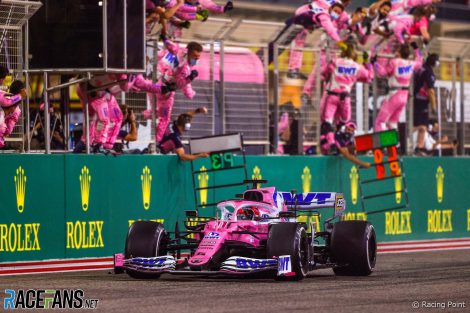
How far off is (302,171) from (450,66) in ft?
16.2

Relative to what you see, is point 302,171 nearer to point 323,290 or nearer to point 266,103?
point 266,103

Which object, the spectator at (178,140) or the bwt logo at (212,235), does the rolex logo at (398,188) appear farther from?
the bwt logo at (212,235)

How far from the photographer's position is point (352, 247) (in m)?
15.6

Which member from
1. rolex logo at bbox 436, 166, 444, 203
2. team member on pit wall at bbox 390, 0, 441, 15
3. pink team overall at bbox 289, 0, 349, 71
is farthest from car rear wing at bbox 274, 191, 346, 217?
rolex logo at bbox 436, 166, 444, 203

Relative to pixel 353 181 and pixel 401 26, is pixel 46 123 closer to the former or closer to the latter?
pixel 353 181

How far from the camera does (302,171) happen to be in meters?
22.4

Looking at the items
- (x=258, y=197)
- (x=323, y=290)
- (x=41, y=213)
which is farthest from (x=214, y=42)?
(x=323, y=290)

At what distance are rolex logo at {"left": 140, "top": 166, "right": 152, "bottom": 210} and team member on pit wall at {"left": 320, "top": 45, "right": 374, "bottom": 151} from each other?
4.33 m

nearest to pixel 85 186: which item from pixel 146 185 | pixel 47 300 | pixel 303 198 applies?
pixel 146 185

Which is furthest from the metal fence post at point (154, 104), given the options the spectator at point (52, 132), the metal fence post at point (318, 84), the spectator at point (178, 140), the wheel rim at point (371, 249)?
the wheel rim at point (371, 249)

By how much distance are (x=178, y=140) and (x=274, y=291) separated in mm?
7410

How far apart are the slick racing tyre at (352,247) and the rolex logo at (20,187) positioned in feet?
15.3

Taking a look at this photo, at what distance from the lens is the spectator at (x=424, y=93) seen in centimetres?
2470

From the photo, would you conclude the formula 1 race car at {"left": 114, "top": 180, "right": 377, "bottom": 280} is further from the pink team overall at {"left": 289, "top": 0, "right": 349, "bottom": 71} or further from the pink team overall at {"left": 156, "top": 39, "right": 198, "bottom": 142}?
the pink team overall at {"left": 289, "top": 0, "right": 349, "bottom": 71}
